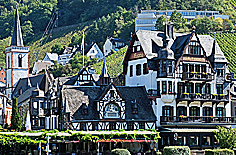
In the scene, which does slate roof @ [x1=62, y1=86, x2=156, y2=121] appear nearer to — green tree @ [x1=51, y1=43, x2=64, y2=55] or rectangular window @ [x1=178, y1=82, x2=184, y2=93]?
rectangular window @ [x1=178, y1=82, x2=184, y2=93]

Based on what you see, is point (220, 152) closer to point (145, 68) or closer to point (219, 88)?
point (219, 88)

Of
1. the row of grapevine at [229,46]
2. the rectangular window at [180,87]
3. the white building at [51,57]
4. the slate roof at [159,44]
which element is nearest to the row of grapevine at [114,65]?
the row of grapevine at [229,46]

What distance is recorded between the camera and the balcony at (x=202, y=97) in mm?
70875

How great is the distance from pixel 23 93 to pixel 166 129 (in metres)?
36.2

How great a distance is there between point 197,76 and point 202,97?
2.72 m

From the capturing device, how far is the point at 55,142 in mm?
60531

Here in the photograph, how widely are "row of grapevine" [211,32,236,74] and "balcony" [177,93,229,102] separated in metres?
42.3

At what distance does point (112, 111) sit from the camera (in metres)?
67.8

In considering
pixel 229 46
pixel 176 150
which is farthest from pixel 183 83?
pixel 229 46

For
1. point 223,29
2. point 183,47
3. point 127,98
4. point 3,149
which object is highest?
point 223,29

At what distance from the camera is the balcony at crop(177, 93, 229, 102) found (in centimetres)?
7088

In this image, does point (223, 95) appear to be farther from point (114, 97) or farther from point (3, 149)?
point (3, 149)

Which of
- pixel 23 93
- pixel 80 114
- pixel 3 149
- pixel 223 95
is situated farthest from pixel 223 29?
pixel 3 149

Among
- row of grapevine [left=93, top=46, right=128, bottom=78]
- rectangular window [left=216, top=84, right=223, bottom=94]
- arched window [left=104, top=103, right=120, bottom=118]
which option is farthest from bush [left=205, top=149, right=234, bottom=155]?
row of grapevine [left=93, top=46, right=128, bottom=78]
